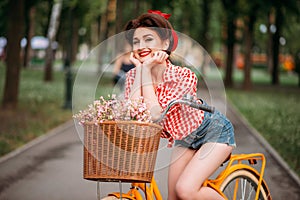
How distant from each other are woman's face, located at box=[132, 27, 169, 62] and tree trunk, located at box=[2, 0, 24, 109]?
13369 millimetres

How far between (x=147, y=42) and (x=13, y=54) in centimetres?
1358

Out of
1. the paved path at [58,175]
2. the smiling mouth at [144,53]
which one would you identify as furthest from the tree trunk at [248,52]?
the smiling mouth at [144,53]

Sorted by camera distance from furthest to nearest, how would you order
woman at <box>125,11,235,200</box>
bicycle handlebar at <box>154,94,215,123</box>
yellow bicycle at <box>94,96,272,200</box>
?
yellow bicycle at <box>94,96,272,200</box> → woman at <box>125,11,235,200</box> → bicycle handlebar at <box>154,94,215,123</box>

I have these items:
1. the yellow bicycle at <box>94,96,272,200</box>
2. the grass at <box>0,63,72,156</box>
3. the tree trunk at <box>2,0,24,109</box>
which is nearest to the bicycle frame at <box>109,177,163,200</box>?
the yellow bicycle at <box>94,96,272,200</box>

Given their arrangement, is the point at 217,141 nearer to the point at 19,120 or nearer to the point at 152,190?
the point at 152,190

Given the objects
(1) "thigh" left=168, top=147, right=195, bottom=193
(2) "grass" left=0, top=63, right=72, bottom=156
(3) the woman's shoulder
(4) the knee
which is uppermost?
(3) the woman's shoulder

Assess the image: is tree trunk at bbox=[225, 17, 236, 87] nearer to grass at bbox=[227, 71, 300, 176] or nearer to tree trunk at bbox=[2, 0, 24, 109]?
grass at bbox=[227, 71, 300, 176]

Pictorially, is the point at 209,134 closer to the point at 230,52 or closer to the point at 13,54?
the point at 13,54

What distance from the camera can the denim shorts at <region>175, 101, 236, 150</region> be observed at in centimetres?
379

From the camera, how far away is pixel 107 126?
10.5 ft

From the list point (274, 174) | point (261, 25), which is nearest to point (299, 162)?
point (274, 174)

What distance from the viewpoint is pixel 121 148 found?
320cm

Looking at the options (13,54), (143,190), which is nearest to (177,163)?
(143,190)

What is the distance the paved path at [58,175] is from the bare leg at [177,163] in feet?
6.75
